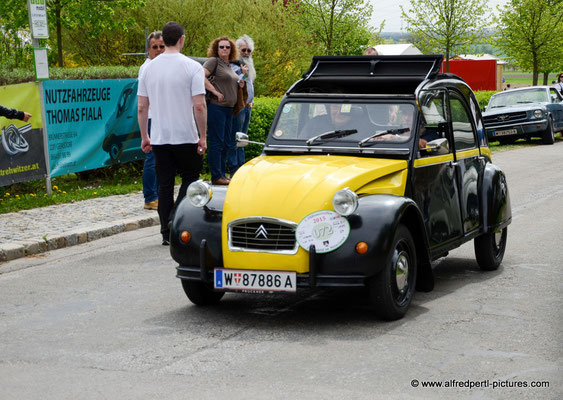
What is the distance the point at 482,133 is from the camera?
8.60 m

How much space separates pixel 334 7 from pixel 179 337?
104 feet

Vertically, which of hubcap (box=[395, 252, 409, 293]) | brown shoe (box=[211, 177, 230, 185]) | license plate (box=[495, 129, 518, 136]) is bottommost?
license plate (box=[495, 129, 518, 136])

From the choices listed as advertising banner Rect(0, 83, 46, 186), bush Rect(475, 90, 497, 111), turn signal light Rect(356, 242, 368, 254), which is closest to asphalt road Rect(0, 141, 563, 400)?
turn signal light Rect(356, 242, 368, 254)

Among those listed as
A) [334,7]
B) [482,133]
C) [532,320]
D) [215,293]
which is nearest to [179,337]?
[215,293]

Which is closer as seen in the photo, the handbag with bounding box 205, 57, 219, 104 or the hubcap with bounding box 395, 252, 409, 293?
the hubcap with bounding box 395, 252, 409, 293

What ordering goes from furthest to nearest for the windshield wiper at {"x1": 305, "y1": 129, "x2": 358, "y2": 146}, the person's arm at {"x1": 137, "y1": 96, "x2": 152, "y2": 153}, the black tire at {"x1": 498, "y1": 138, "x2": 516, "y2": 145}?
1. the black tire at {"x1": 498, "y1": 138, "x2": 516, "y2": 145}
2. the person's arm at {"x1": 137, "y1": 96, "x2": 152, "y2": 153}
3. the windshield wiper at {"x1": 305, "y1": 129, "x2": 358, "y2": 146}

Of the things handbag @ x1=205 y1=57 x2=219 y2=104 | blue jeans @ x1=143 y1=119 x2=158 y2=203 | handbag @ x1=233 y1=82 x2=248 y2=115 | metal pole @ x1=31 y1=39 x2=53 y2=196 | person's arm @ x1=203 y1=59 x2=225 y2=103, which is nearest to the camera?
blue jeans @ x1=143 y1=119 x2=158 y2=203

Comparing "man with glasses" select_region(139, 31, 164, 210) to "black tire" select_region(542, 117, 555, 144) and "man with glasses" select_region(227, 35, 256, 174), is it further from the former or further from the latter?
"black tire" select_region(542, 117, 555, 144)

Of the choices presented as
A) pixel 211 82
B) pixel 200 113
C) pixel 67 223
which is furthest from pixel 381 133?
pixel 211 82

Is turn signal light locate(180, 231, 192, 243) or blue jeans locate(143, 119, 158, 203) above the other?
turn signal light locate(180, 231, 192, 243)

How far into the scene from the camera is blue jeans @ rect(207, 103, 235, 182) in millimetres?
12562

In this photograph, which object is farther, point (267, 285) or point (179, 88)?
point (179, 88)

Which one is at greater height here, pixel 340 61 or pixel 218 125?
pixel 340 61

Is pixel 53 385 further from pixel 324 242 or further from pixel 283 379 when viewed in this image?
pixel 324 242
